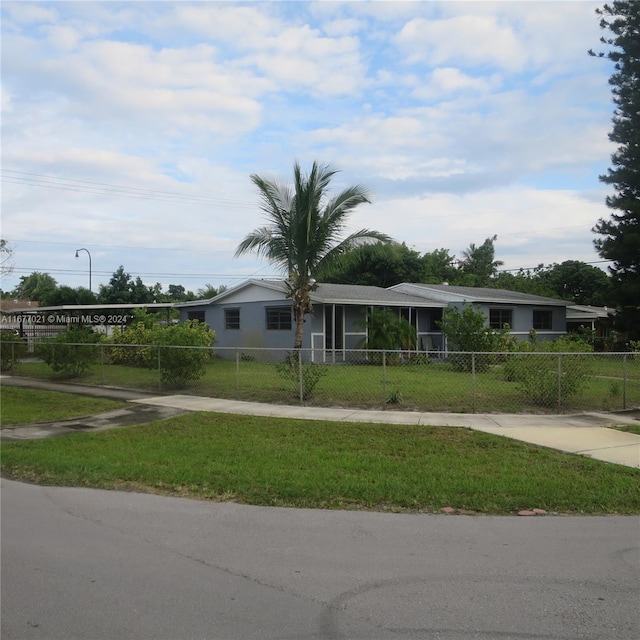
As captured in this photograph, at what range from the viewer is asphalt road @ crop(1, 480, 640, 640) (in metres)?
3.48

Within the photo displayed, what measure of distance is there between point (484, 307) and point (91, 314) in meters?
24.6

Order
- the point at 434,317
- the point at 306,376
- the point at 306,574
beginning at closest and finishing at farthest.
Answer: the point at 306,574
the point at 306,376
the point at 434,317

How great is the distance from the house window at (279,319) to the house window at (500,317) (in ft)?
32.0

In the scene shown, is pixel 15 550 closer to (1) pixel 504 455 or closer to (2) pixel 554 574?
(2) pixel 554 574

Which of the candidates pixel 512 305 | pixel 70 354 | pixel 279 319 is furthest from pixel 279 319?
pixel 512 305

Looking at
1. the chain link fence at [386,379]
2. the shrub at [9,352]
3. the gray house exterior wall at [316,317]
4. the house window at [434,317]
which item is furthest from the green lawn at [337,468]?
the house window at [434,317]

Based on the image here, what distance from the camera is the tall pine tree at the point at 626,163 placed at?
89.4 feet

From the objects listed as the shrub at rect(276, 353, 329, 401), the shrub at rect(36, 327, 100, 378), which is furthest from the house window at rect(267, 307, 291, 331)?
the shrub at rect(276, 353, 329, 401)

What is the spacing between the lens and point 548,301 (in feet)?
99.8

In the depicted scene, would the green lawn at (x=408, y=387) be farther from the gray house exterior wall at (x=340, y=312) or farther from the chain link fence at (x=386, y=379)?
the gray house exterior wall at (x=340, y=312)

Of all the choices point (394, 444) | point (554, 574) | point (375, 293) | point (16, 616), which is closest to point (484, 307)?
point (375, 293)

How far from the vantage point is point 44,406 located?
1232 cm

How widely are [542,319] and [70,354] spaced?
2291 centimetres

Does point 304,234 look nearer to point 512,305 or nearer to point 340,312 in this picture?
point 340,312
